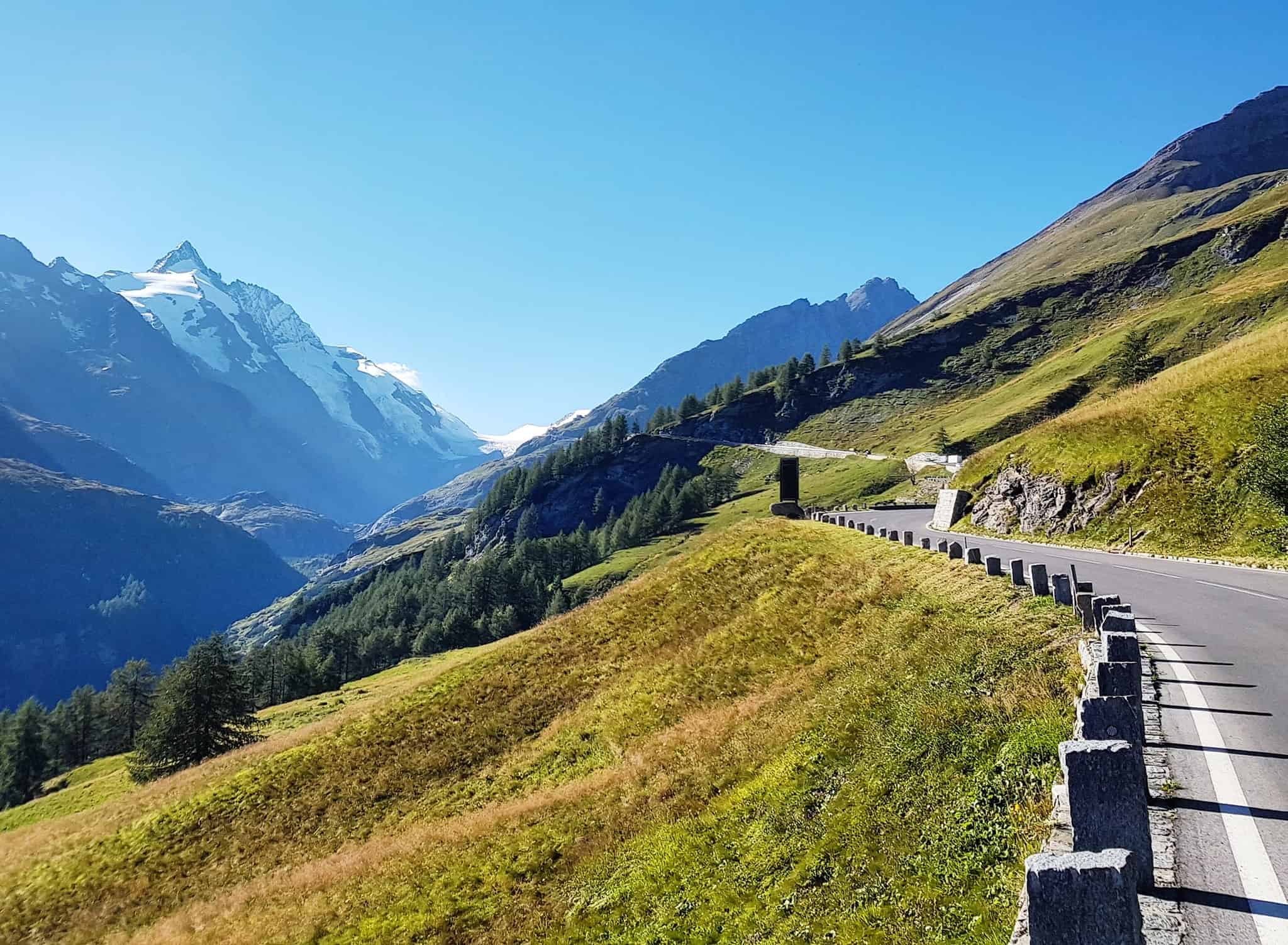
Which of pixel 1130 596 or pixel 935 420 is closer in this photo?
pixel 1130 596

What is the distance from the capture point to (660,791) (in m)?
18.0

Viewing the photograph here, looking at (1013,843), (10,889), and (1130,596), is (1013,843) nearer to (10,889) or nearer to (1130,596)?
(1130,596)

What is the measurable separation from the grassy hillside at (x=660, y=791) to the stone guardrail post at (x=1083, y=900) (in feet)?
9.61

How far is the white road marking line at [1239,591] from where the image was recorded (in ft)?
65.4

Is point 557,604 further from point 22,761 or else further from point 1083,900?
point 1083,900

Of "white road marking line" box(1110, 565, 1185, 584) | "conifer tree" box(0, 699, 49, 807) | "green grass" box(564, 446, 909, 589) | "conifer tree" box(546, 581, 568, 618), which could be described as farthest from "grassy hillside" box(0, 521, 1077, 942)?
"green grass" box(564, 446, 909, 589)

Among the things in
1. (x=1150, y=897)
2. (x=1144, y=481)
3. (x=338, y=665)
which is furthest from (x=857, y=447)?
(x=1150, y=897)

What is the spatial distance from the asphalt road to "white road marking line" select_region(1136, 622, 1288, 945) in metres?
0.01

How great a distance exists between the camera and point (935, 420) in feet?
555

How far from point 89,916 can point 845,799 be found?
28760mm

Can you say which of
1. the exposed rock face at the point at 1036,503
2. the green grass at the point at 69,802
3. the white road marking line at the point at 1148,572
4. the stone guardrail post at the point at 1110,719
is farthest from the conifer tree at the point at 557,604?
the stone guardrail post at the point at 1110,719

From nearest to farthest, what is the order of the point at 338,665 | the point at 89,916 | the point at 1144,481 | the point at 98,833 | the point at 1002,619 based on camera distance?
the point at 1002,619 → the point at 89,916 → the point at 98,833 → the point at 1144,481 → the point at 338,665

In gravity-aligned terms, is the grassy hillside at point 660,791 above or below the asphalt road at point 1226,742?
below

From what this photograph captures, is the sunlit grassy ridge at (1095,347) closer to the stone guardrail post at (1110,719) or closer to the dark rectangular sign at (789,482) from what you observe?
the dark rectangular sign at (789,482)
